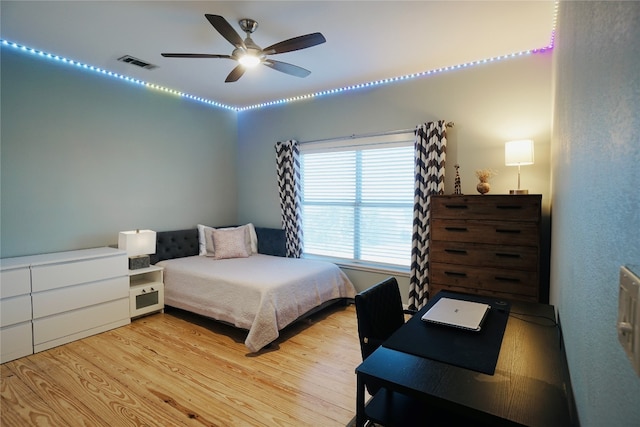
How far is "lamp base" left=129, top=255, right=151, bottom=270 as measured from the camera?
11.8 feet

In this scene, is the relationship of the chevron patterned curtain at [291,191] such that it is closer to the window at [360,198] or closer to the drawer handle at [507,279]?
the window at [360,198]

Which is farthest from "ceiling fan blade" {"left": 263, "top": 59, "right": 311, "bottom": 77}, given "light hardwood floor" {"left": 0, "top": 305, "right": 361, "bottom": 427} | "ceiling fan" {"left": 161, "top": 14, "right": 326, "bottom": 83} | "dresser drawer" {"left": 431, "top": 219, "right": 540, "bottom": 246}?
"light hardwood floor" {"left": 0, "top": 305, "right": 361, "bottom": 427}

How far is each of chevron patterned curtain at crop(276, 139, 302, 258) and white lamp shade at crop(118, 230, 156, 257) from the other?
67.2 inches

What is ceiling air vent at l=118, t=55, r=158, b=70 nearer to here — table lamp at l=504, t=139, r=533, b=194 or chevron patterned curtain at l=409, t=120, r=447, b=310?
chevron patterned curtain at l=409, t=120, r=447, b=310

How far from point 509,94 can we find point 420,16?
1.34 m

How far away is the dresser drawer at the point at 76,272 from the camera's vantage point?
9.39 feet

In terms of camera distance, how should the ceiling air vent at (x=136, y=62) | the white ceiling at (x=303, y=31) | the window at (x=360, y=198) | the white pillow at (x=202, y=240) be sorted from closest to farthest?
the white ceiling at (x=303, y=31), the ceiling air vent at (x=136, y=62), the window at (x=360, y=198), the white pillow at (x=202, y=240)

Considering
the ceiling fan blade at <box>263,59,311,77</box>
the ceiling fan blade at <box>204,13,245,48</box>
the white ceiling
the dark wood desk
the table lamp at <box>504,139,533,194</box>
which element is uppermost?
the white ceiling

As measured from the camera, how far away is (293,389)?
2.33 metres

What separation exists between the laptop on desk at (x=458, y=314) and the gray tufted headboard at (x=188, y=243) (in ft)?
9.88

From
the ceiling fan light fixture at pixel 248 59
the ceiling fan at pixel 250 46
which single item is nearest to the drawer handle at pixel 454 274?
the ceiling fan at pixel 250 46

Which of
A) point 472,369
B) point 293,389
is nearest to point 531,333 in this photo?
point 472,369


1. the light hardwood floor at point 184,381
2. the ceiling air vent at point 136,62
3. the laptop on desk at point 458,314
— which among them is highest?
the ceiling air vent at point 136,62

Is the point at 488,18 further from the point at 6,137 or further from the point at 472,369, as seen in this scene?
the point at 6,137
